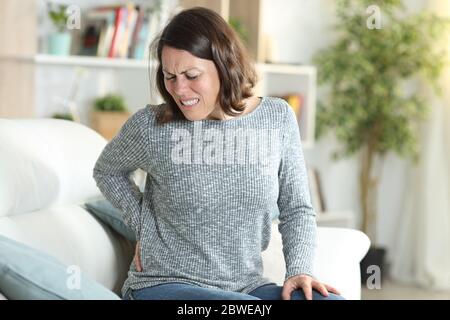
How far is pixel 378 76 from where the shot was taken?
13.6 feet

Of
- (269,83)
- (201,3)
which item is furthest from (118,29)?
(269,83)

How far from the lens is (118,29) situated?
3.54 m

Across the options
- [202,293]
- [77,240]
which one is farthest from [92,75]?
[202,293]

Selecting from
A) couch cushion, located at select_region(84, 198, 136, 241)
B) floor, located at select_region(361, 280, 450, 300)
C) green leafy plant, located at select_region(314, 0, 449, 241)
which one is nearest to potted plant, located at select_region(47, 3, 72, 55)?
green leafy plant, located at select_region(314, 0, 449, 241)

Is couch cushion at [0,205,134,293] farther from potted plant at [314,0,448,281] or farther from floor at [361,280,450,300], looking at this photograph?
potted plant at [314,0,448,281]

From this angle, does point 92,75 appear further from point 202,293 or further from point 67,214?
point 202,293

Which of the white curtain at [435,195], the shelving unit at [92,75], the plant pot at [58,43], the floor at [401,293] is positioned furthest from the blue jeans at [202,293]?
the white curtain at [435,195]

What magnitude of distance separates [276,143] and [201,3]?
2.08 meters

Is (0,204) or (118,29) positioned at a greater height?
(118,29)

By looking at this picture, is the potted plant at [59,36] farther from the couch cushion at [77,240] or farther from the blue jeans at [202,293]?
the blue jeans at [202,293]

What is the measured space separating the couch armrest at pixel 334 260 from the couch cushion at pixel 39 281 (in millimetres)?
650

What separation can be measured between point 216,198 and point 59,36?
204cm

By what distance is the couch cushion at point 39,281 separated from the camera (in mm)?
1441

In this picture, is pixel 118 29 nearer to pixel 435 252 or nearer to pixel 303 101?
pixel 303 101
